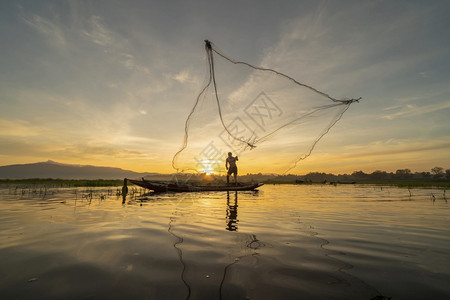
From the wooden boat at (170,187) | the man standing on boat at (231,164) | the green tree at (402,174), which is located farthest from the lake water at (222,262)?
the green tree at (402,174)

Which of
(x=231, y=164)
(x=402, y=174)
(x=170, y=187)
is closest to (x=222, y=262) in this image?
(x=170, y=187)

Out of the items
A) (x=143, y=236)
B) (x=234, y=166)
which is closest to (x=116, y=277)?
(x=143, y=236)

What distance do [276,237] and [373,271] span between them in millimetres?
2481

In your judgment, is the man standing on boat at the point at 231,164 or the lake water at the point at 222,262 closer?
the lake water at the point at 222,262

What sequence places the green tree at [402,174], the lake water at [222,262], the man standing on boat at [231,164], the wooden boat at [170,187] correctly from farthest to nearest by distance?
the green tree at [402,174] → the man standing on boat at [231,164] → the wooden boat at [170,187] → the lake water at [222,262]

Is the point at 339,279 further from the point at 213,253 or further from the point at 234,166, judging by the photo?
the point at 234,166

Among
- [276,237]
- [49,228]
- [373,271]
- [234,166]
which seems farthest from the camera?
[234,166]

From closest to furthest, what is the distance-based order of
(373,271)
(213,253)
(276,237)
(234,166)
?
(373,271) < (213,253) < (276,237) < (234,166)

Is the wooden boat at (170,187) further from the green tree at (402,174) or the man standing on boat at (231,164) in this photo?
the green tree at (402,174)

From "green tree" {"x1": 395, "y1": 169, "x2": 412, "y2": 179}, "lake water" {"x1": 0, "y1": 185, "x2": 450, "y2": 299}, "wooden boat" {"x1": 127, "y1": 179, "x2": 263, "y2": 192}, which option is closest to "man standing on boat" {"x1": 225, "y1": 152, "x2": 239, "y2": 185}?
"wooden boat" {"x1": 127, "y1": 179, "x2": 263, "y2": 192}

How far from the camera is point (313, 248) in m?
4.92

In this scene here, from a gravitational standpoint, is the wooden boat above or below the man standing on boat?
below

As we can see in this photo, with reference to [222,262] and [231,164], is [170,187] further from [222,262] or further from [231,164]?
[222,262]

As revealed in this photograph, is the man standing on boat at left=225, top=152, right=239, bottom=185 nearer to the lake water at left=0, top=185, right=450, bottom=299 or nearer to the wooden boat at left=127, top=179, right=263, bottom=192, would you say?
the wooden boat at left=127, top=179, right=263, bottom=192
